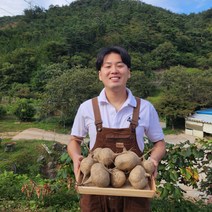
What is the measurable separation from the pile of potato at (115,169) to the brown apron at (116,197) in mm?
107

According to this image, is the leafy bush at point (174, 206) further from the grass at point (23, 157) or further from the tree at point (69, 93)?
the tree at point (69, 93)

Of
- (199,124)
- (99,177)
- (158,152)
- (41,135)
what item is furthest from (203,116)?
(99,177)

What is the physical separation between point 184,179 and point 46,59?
3939 centimetres

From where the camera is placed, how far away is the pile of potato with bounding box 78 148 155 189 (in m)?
1.71

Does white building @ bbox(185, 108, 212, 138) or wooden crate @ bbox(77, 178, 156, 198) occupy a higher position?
wooden crate @ bbox(77, 178, 156, 198)

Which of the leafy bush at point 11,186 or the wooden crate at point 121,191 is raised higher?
the wooden crate at point 121,191

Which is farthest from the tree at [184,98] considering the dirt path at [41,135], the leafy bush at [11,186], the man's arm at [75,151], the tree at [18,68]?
the man's arm at [75,151]

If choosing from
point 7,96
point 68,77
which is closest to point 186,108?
point 68,77

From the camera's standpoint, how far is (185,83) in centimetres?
2661

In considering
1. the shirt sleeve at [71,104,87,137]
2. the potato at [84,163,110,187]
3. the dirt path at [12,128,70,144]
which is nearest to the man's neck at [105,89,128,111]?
the shirt sleeve at [71,104,87,137]

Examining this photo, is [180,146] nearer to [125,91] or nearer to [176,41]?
[125,91]

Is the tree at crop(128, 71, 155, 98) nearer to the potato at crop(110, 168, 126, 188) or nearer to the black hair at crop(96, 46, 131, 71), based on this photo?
the black hair at crop(96, 46, 131, 71)

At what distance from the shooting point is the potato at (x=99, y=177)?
67.4 inches

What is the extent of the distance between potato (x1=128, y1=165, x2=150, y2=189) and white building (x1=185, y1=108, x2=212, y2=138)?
20181 millimetres
